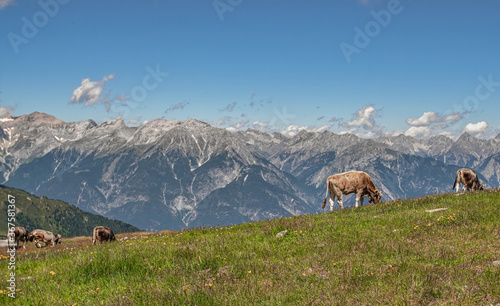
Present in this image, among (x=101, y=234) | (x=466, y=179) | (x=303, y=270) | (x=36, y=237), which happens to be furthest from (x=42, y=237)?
(x=466, y=179)

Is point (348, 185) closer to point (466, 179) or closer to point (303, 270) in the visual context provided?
point (466, 179)

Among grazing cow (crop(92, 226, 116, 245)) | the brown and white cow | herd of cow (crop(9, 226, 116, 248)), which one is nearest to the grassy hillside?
grazing cow (crop(92, 226, 116, 245))

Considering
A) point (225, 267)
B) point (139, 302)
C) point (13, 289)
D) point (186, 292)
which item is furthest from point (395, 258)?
point (13, 289)

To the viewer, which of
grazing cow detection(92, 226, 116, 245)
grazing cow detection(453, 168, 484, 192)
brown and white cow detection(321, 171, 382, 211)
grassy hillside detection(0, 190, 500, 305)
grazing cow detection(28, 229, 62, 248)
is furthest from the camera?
grazing cow detection(28, 229, 62, 248)

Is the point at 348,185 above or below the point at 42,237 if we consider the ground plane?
below

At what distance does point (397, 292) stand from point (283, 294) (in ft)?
8.14

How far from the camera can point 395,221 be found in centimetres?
1655

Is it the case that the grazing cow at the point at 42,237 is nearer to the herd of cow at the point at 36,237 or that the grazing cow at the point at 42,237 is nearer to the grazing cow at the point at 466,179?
the herd of cow at the point at 36,237

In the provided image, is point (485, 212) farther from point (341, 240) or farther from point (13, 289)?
point (13, 289)

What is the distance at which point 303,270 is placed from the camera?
34.2ft

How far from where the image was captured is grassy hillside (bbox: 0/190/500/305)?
8.37 meters

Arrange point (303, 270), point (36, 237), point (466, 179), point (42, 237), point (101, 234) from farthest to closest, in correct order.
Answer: point (42, 237) → point (36, 237) → point (466, 179) → point (101, 234) → point (303, 270)

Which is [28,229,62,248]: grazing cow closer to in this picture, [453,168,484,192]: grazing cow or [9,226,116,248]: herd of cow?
[9,226,116,248]: herd of cow

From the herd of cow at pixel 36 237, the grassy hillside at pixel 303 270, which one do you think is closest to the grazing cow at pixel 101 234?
the herd of cow at pixel 36 237
